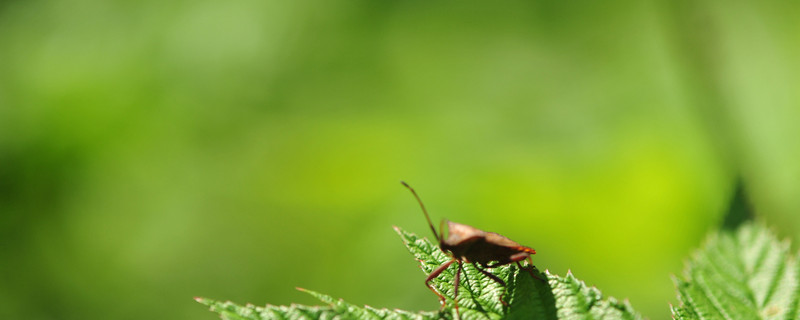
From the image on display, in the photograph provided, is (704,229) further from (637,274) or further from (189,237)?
(189,237)

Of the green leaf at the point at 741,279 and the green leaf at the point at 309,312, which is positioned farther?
the green leaf at the point at 741,279

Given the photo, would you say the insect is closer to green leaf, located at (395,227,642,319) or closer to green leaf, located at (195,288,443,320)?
green leaf, located at (395,227,642,319)

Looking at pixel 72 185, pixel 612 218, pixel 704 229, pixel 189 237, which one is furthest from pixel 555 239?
pixel 72 185

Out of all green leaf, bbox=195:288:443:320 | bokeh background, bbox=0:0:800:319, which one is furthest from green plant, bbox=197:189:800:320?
bokeh background, bbox=0:0:800:319

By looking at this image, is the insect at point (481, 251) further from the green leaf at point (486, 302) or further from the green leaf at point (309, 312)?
the green leaf at point (309, 312)

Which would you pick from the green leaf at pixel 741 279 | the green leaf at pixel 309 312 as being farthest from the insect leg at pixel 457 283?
the green leaf at pixel 741 279
